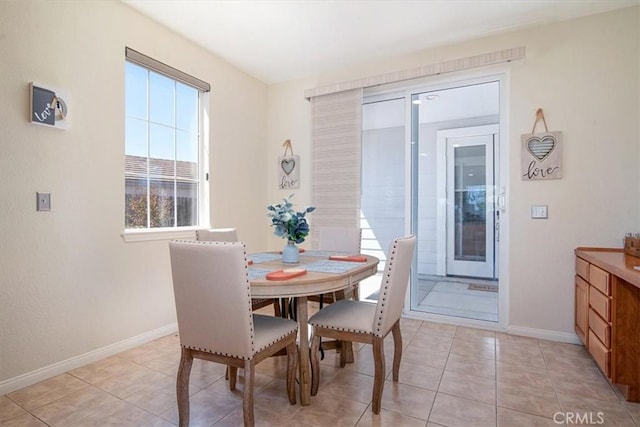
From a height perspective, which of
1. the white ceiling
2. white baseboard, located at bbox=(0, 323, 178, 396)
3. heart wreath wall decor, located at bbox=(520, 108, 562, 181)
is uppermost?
the white ceiling

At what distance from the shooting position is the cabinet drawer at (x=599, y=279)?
2029mm

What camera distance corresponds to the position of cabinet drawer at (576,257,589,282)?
2.44m

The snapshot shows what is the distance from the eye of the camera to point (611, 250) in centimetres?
262

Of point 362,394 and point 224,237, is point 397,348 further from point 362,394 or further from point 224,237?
point 224,237

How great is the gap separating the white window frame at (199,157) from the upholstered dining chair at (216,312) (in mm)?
1404

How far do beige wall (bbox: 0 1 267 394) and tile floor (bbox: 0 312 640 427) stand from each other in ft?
1.06

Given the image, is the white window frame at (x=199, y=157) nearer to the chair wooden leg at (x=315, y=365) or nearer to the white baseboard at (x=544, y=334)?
the chair wooden leg at (x=315, y=365)

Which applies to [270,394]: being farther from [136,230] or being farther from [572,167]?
[572,167]

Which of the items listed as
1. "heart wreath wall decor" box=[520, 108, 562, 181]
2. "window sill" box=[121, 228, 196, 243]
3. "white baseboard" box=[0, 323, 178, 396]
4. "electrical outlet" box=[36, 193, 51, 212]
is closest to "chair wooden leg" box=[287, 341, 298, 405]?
"white baseboard" box=[0, 323, 178, 396]

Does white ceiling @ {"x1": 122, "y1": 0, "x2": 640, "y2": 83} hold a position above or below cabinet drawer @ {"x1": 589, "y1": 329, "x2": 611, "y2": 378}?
above

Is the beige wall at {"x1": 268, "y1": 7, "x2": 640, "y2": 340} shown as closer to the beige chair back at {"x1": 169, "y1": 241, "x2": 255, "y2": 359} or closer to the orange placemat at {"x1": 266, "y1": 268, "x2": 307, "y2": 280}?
the orange placemat at {"x1": 266, "y1": 268, "x2": 307, "y2": 280}

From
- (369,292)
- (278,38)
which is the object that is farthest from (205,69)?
(369,292)

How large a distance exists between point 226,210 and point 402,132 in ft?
6.86

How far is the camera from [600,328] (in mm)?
2119
